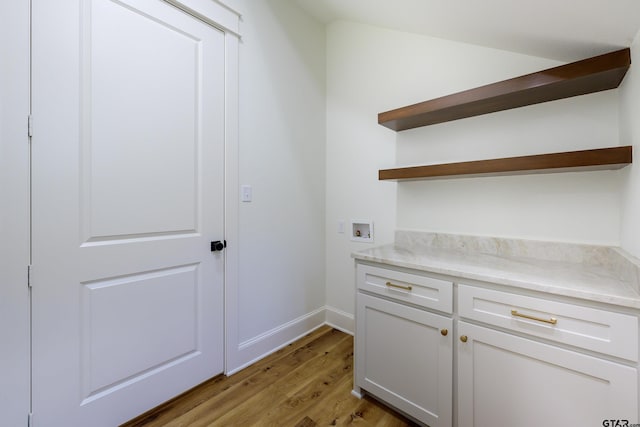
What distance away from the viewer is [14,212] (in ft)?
3.55

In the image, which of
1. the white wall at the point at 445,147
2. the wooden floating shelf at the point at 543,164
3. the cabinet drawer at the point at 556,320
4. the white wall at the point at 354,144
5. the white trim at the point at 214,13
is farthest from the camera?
the white wall at the point at 354,144

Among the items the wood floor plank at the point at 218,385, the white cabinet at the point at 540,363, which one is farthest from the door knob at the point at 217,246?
the white cabinet at the point at 540,363

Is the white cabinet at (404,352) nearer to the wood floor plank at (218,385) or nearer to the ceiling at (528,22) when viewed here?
the wood floor plank at (218,385)

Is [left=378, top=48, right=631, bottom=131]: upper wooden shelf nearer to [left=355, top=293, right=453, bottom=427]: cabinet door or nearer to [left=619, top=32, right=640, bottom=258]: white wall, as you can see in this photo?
[left=619, top=32, right=640, bottom=258]: white wall

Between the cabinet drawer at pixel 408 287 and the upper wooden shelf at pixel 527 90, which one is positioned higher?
the upper wooden shelf at pixel 527 90

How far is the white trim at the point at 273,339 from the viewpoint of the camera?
73.5 inches

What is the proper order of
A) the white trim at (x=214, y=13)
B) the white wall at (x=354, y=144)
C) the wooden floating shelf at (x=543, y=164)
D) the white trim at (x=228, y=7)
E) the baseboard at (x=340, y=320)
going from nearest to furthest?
the wooden floating shelf at (x=543, y=164), the white trim at (x=214, y=13), the white trim at (x=228, y=7), the white wall at (x=354, y=144), the baseboard at (x=340, y=320)

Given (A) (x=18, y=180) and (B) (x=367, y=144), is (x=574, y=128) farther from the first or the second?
(A) (x=18, y=180)

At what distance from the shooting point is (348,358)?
6.53ft

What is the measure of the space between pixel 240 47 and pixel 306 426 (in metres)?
2.32

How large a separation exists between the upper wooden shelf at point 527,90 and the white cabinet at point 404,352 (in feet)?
3.25

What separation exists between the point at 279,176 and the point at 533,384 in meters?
1.84

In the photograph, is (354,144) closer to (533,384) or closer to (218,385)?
(533,384)

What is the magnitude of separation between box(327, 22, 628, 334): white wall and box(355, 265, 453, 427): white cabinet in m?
0.69
